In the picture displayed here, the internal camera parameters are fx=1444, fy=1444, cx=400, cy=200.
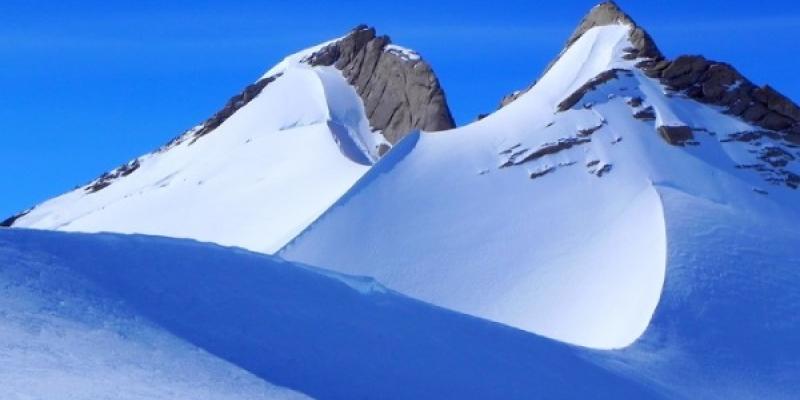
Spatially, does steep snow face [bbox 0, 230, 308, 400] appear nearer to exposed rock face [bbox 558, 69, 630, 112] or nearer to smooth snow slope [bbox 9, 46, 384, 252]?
smooth snow slope [bbox 9, 46, 384, 252]

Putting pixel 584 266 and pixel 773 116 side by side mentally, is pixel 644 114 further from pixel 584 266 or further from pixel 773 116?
pixel 584 266

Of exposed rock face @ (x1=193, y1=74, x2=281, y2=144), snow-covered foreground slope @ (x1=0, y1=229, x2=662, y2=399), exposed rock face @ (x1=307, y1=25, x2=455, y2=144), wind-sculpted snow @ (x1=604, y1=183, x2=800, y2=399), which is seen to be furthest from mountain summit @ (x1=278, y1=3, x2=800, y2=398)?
exposed rock face @ (x1=193, y1=74, x2=281, y2=144)

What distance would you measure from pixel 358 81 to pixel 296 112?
9.27 ft

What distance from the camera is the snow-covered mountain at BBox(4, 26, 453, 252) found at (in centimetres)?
3738

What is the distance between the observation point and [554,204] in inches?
1202

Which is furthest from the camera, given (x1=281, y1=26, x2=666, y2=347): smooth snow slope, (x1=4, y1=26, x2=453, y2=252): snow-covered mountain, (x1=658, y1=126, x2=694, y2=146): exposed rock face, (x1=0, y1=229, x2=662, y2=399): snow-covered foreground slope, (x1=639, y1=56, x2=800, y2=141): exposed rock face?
(x1=4, y1=26, x2=453, y2=252): snow-covered mountain

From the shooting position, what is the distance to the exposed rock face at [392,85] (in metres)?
44.4

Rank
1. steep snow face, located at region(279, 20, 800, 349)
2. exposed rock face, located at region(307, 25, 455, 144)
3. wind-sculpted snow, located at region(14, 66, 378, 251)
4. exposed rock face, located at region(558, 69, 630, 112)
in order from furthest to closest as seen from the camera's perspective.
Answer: exposed rock face, located at region(307, 25, 455, 144) < wind-sculpted snow, located at region(14, 66, 378, 251) < exposed rock face, located at region(558, 69, 630, 112) < steep snow face, located at region(279, 20, 800, 349)

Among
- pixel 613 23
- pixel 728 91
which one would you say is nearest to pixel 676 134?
pixel 728 91

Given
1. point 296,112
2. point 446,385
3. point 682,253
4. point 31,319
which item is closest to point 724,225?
point 682,253

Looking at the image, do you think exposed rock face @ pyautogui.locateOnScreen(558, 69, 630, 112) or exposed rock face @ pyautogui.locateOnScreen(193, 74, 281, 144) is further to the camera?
exposed rock face @ pyautogui.locateOnScreen(193, 74, 281, 144)

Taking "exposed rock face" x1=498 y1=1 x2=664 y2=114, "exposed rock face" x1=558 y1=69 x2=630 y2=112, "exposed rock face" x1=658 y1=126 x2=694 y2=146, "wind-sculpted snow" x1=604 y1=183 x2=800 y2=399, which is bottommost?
"wind-sculpted snow" x1=604 y1=183 x2=800 y2=399

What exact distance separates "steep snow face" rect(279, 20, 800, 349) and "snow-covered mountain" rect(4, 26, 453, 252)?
287 centimetres

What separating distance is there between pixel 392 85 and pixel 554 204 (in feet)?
53.3
